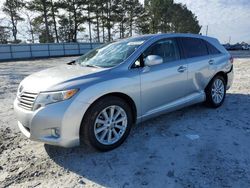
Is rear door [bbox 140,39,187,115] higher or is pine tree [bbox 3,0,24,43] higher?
pine tree [bbox 3,0,24,43]

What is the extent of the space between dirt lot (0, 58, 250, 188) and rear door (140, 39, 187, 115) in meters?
0.53

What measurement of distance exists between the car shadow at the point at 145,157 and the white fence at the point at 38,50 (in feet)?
81.4

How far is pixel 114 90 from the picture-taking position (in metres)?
3.57

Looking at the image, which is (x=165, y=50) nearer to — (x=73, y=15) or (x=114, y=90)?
(x=114, y=90)

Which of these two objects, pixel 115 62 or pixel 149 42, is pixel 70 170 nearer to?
pixel 115 62

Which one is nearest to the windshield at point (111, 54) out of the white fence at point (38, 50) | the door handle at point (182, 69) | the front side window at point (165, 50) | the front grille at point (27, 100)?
the front side window at point (165, 50)

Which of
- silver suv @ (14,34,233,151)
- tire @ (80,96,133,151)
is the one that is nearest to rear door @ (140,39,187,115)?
silver suv @ (14,34,233,151)

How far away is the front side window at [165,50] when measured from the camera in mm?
4285

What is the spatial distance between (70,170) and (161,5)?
41659mm

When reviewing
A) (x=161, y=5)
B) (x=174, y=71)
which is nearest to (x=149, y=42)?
(x=174, y=71)

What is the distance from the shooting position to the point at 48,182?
3.02 meters

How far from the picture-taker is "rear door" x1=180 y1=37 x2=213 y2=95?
4.79 metres

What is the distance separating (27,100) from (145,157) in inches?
70.7

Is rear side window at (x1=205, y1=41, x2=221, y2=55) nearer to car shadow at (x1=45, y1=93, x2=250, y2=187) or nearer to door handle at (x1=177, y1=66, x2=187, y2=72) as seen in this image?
door handle at (x1=177, y1=66, x2=187, y2=72)
